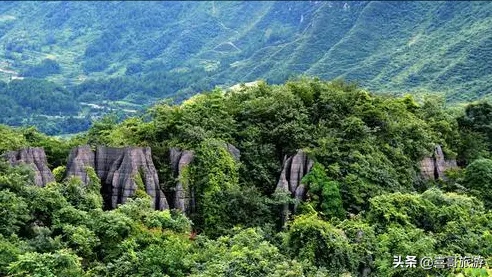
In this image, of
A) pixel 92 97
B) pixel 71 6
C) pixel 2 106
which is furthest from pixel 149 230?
pixel 71 6

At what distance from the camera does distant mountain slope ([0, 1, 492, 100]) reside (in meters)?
83.4

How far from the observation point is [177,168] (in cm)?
2520

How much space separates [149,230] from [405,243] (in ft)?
29.2

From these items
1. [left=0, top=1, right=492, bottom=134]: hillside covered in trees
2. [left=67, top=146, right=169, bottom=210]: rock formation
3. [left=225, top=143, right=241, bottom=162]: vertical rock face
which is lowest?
[left=67, top=146, right=169, bottom=210]: rock formation

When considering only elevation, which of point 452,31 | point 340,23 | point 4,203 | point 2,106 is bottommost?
point 4,203

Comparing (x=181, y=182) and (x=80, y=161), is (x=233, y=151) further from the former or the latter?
(x=80, y=161)

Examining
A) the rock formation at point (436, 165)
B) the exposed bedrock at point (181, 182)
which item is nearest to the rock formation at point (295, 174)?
the exposed bedrock at point (181, 182)

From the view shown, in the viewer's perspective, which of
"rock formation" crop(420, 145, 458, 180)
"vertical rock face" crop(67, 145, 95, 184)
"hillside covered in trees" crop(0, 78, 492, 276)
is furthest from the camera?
"rock formation" crop(420, 145, 458, 180)

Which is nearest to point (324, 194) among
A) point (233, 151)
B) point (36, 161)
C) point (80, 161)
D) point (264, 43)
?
point (233, 151)

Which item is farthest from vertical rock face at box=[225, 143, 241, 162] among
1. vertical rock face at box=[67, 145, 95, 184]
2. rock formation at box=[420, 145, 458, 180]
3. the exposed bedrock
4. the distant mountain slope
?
the distant mountain slope

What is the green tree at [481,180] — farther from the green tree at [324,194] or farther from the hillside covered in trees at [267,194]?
the green tree at [324,194]

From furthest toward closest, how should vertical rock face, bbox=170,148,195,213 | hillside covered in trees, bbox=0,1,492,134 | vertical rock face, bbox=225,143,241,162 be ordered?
hillside covered in trees, bbox=0,1,492,134 → vertical rock face, bbox=225,143,241,162 → vertical rock face, bbox=170,148,195,213

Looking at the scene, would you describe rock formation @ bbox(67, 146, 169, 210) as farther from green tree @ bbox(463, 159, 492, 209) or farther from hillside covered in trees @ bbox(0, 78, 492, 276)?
green tree @ bbox(463, 159, 492, 209)

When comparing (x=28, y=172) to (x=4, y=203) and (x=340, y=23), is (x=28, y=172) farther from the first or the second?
(x=340, y=23)
